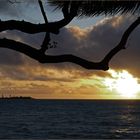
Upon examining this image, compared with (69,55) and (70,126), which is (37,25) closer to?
(69,55)

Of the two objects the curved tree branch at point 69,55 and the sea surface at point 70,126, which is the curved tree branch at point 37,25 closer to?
the curved tree branch at point 69,55

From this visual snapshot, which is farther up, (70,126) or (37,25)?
(37,25)

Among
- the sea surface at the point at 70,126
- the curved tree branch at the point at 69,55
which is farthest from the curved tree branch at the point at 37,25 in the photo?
the sea surface at the point at 70,126

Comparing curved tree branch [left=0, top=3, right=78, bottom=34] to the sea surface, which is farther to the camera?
the sea surface

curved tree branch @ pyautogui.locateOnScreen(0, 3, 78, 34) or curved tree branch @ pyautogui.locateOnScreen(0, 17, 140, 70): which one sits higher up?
curved tree branch @ pyautogui.locateOnScreen(0, 3, 78, 34)

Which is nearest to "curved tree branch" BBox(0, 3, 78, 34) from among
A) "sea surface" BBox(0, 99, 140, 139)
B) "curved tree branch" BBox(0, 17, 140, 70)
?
"curved tree branch" BBox(0, 17, 140, 70)

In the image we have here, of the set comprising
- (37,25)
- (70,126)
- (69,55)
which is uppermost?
(37,25)

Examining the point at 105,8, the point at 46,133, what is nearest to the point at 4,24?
the point at 105,8

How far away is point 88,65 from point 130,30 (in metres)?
0.38

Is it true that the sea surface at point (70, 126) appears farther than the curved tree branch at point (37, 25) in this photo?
Yes

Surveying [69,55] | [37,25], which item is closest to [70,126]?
[37,25]

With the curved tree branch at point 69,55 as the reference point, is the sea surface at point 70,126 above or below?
below

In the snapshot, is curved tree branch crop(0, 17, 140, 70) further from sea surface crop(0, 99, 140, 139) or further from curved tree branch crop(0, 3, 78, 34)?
sea surface crop(0, 99, 140, 139)

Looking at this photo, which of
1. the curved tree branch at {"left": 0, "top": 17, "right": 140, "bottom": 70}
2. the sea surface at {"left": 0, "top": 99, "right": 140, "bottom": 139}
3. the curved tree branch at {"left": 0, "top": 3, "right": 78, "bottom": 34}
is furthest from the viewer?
the sea surface at {"left": 0, "top": 99, "right": 140, "bottom": 139}
